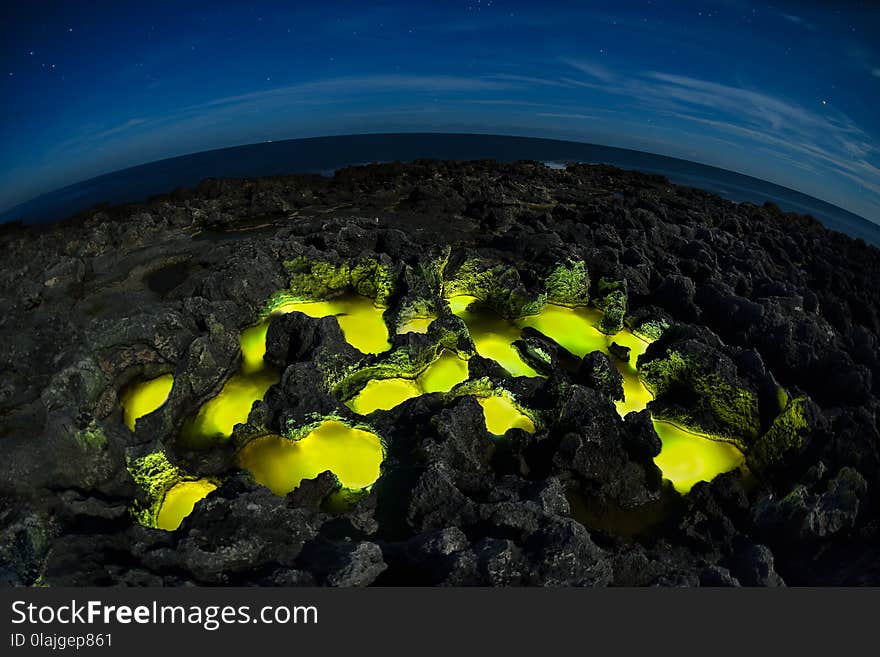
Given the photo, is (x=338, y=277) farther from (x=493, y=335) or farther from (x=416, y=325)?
(x=493, y=335)

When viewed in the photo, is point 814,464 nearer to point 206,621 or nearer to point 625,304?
point 625,304

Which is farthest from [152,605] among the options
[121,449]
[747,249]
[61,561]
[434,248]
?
[747,249]

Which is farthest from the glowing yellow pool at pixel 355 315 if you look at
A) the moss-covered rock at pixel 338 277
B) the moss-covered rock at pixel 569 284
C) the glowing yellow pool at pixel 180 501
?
the moss-covered rock at pixel 569 284

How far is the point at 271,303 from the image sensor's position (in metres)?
9.99

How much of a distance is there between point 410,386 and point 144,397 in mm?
4482

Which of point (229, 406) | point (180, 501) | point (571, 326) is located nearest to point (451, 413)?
point (180, 501)

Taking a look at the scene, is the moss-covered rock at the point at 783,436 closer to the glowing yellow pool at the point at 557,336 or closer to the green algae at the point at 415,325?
the glowing yellow pool at the point at 557,336

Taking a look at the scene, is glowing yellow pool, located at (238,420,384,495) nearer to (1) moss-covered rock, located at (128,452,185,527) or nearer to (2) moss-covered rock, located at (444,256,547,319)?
(1) moss-covered rock, located at (128,452,185,527)

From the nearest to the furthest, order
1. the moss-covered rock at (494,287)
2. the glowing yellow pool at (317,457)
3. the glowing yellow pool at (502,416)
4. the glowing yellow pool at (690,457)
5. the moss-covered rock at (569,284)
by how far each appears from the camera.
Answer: the glowing yellow pool at (317,457) → the glowing yellow pool at (690,457) → the glowing yellow pool at (502,416) → the moss-covered rock at (494,287) → the moss-covered rock at (569,284)

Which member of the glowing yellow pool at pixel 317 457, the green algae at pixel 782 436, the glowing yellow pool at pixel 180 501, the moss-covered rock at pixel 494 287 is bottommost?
the glowing yellow pool at pixel 180 501

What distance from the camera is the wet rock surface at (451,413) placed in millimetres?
4203

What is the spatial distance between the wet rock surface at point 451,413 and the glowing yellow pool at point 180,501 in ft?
0.76

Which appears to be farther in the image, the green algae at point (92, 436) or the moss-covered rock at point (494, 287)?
the moss-covered rock at point (494, 287)

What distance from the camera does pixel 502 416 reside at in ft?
24.1
